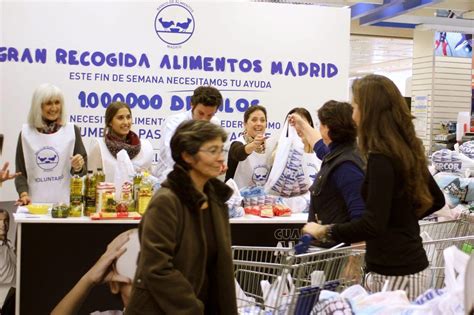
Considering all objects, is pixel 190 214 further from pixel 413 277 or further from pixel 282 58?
pixel 282 58

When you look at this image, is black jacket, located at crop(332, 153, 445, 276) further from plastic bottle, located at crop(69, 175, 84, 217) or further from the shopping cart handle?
plastic bottle, located at crop(69, 175, 84, 217)

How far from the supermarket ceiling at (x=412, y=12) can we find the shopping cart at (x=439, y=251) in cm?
594

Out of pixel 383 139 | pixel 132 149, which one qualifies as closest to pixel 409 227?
pixel 383 139

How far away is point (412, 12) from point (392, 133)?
385 inches

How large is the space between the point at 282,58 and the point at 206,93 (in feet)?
7.47

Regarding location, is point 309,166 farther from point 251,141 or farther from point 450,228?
point 450,228

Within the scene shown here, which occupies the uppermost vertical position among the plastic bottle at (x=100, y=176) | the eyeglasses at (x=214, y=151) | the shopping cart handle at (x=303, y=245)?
the eyeglasses at (x=214, y=151)

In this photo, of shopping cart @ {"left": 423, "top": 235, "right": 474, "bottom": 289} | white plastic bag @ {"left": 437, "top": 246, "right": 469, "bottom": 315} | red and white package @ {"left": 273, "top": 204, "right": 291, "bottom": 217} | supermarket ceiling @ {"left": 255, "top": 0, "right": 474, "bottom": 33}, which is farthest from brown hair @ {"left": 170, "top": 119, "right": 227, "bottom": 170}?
supermarket ceiling @ {"left": 255, "top": 0, "right": 474, "bottom": 33}

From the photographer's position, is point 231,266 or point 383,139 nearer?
point 231,266

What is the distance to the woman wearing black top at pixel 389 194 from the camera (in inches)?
102

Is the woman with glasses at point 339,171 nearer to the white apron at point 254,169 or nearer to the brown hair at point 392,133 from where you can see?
the brown hair at point 392,133

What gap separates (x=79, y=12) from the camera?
6.27 metres

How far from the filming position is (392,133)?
2.65 m

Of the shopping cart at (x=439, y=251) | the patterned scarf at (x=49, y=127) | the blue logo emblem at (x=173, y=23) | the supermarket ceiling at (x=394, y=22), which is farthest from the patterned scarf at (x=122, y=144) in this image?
the supermarket ceiling at (x=394, y=22)
